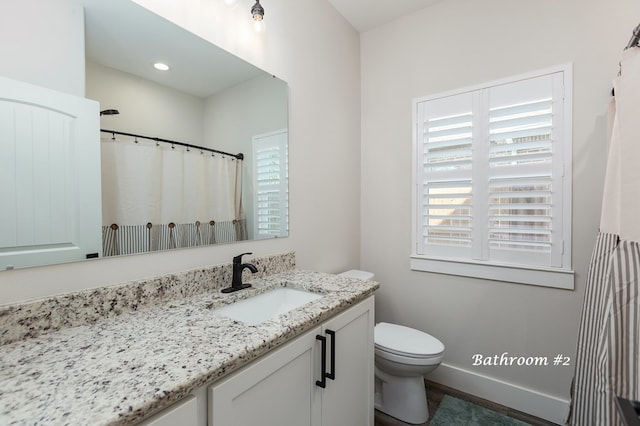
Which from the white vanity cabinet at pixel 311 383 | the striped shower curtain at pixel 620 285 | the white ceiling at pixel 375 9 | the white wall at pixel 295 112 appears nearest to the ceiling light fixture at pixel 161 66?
the white wall at pixel 295 112

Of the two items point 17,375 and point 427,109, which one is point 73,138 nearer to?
point 17,375

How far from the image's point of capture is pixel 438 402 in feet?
6.23

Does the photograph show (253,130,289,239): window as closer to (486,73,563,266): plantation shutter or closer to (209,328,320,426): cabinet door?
(209,328,320,426): cabinet door

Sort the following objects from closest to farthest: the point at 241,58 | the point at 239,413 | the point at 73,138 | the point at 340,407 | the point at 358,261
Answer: the point at 239,413 → the point at 73,138 → the point at 340,407 → the point at 241,58 → the point at 358,261

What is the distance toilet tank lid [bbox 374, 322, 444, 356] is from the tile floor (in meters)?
0.45

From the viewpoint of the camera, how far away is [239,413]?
755 millimetres

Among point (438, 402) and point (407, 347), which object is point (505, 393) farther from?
point (407, 347)

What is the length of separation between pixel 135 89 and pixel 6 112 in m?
0.38

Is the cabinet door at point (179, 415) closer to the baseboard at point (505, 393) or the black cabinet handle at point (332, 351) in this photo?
the black cabinet handle at point (332, 351)

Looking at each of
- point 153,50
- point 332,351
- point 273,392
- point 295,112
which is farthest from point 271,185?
point 273,392

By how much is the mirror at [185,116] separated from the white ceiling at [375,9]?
101 cm

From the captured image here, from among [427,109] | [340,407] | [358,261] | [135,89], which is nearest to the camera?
[135,89]

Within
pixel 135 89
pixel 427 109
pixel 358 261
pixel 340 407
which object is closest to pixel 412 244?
pixel 358 261

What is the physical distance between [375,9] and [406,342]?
2.39 m
